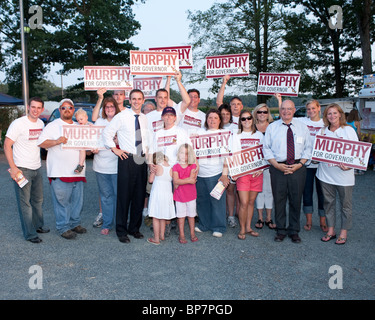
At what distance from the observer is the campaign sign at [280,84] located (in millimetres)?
7832

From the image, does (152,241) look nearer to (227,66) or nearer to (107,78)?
(107,78)

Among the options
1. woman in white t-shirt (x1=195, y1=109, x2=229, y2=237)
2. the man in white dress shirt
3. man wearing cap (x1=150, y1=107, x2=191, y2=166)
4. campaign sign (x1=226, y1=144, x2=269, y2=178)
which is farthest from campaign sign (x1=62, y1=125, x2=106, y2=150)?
the man in white dress shirt

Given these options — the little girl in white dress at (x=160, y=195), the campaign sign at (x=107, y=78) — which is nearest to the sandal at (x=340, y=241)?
the little girl in white dress at (x=160, y=195)

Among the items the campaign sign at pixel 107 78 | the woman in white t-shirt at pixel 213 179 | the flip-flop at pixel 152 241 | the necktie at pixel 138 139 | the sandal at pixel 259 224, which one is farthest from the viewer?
the campaign sign at pixel 107 78

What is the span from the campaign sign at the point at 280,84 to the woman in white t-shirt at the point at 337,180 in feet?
7.37

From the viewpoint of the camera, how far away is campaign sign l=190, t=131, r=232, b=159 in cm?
584

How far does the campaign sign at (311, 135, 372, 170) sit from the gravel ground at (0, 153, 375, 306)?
129 cm

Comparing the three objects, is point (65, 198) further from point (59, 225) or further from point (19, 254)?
point (19, 254)

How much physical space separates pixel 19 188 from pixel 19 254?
1060 millimetres

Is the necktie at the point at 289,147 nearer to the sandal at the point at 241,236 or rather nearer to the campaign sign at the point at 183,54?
the sandal at the point at 241,236

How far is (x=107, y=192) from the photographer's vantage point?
609 centimetres

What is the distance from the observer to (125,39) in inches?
1134

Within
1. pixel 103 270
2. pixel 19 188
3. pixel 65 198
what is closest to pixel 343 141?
pixel 103 270

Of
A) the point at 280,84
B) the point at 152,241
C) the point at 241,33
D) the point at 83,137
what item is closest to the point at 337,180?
the point at 152,241
